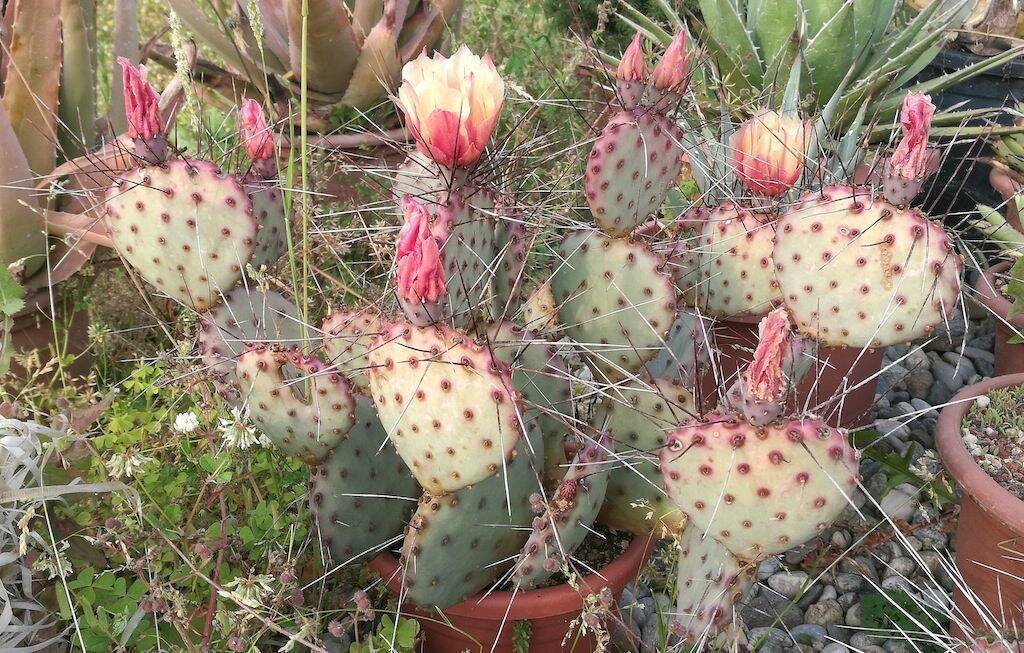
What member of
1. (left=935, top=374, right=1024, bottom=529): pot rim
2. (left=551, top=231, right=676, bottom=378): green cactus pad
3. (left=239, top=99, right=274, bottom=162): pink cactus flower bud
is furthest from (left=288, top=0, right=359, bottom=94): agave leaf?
(left=935, top=374, right=1024, bottom=529): pot rim

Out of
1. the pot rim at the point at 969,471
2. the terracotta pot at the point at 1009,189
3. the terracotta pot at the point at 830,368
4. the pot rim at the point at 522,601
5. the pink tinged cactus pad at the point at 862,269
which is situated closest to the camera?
the pink tinged cactus pad at the point at 862,269

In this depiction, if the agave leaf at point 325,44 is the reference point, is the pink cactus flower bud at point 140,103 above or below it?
above

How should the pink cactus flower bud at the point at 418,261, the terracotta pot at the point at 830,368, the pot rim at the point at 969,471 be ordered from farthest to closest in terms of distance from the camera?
the terracotta pot at the point at 830,368
the pot rim at the point at 969,471
the pink cactus flower bud at the point at 418,261

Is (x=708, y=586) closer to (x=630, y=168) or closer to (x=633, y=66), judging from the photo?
(x=630, y=168)

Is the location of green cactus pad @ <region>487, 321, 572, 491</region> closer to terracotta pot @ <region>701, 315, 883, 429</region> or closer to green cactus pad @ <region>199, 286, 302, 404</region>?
green cactus pad @ <region>199, 286, 302, 404</region>

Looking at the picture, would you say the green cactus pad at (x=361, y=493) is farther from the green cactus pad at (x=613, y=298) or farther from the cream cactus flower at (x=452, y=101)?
the cream cactus flower at (x=452, y=101)

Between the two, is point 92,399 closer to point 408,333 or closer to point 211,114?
point 408,333

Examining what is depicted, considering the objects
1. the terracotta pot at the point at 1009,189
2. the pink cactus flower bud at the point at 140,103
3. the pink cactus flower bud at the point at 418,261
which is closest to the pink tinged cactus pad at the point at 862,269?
the pink cactus flower bud at the point at 418,261
